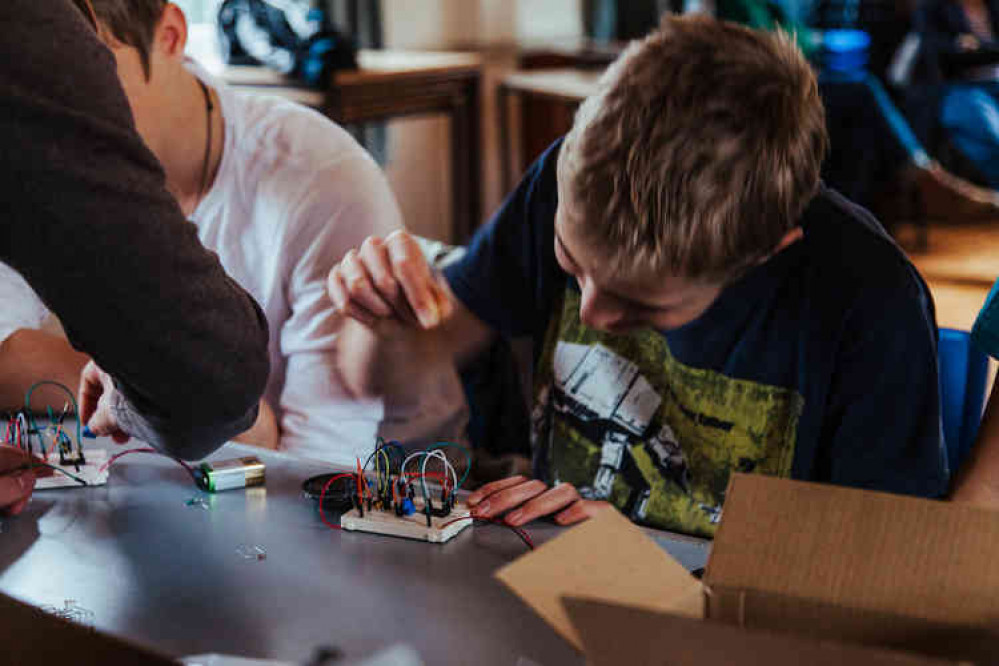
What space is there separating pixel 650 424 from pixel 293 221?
542 mm

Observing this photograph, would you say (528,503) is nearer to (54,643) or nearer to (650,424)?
(650,424)

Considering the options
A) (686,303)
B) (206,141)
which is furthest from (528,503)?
(206,141)

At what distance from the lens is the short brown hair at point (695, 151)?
77 centimetres

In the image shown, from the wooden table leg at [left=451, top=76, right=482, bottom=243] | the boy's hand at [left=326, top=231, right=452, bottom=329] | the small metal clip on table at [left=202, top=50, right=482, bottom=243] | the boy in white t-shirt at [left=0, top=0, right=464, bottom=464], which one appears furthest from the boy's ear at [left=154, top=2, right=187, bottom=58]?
the wooden table leg at [left=451, top=76, right=482, bottom=243]

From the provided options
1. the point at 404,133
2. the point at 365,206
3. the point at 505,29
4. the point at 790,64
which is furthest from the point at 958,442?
the point at 505,29

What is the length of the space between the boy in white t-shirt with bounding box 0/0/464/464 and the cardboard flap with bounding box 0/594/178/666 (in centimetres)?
51

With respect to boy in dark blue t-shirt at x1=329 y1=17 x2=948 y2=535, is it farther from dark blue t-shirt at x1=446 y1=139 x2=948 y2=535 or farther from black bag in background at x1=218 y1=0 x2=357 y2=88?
black bag in background at x1=218 y1=0 x2=357 y2=88

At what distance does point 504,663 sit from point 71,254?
371 mm

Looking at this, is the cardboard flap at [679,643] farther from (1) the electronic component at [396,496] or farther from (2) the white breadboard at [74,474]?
(2) the white breadboard at [74,474]

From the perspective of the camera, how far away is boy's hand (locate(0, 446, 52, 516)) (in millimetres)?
898

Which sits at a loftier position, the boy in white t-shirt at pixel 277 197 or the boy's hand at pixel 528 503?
the boy in white t-shirt at pixel 277 197

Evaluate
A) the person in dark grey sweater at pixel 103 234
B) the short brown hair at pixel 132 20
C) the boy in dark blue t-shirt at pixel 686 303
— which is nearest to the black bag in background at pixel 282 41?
the short brown hair at pixel 132 20

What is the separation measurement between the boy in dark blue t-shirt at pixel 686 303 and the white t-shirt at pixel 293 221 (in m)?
0.07

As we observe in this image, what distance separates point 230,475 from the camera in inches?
37.3
